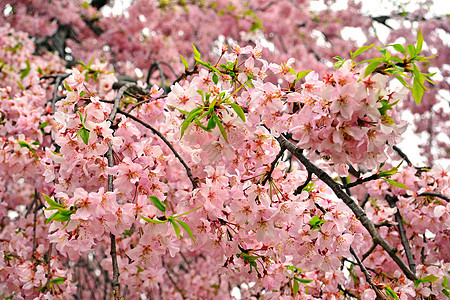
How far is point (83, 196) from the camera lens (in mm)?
1131

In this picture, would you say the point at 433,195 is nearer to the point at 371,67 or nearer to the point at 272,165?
the point at 272,165

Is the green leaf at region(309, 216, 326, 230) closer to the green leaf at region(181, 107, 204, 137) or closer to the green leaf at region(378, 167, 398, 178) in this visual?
the green leaf at region(378, 167, 398, 178)

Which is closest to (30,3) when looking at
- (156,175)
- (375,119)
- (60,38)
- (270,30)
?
(60,38)

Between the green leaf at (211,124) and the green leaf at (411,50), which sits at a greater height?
the green leaf at (411,50)

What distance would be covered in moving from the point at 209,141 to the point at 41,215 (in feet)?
6.31

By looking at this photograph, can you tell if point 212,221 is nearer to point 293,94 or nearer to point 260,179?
point 260,179

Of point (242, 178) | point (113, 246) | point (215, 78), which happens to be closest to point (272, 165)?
point (242, 178)

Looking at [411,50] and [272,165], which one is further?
[272,165]

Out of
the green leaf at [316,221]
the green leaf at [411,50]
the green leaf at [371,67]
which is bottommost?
the green leaf at [316,221]

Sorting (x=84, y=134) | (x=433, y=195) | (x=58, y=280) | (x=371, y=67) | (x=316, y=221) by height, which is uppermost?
(x=371, y=67)

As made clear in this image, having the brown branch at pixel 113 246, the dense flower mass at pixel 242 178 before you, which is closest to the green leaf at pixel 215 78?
the dense flower mass at pixel 242 178

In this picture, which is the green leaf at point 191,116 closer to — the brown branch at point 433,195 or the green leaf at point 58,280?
the green leaf at point 58,280

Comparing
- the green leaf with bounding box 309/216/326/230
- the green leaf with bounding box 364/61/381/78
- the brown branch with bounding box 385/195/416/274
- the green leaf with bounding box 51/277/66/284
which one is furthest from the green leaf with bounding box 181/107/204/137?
the brown branch with bounding box 385/195/416/274

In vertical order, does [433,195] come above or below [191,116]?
below
